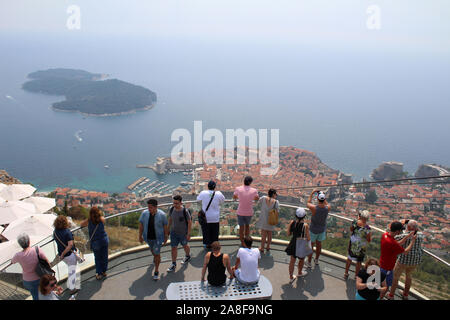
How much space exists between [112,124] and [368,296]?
10987 cm

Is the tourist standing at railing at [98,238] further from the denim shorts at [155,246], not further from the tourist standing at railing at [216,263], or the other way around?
the tourist standing at railing at [216,263]

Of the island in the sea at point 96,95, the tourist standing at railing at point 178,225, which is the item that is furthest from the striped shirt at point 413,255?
the island in the sea at point 96,95

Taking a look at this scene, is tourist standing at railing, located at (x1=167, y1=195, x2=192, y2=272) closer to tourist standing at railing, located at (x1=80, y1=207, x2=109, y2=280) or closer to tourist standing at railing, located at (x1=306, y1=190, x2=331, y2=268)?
tourist standing at railing, located at (x1=80, y1=207, x2=109, y2=280)

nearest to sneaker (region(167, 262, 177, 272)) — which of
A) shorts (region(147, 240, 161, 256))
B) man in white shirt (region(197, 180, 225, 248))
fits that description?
shorts (region(147, 240, 161, 256))

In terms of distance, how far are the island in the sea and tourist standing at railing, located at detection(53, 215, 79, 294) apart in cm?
11781

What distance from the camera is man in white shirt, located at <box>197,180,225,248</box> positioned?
14.9 feet

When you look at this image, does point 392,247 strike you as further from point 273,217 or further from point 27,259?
point 27,259

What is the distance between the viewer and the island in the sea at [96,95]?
4593 inches

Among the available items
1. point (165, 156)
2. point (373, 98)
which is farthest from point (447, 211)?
point (373, 98)

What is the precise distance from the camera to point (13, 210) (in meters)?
9.44

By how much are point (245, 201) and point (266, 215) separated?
0.37 meters

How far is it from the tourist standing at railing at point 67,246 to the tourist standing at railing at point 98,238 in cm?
25
